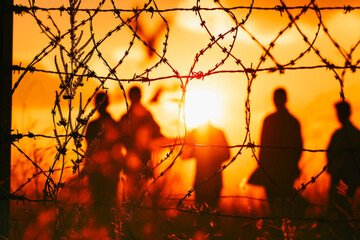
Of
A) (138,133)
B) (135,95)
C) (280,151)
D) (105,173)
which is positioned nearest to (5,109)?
(105,173)

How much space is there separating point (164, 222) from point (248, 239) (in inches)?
20.3

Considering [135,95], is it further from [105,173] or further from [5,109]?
[5,109]

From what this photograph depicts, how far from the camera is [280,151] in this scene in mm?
5191

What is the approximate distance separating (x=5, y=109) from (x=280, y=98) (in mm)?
3551

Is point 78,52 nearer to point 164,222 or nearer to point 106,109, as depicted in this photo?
point 164,222

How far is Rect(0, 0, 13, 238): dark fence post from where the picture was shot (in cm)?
234

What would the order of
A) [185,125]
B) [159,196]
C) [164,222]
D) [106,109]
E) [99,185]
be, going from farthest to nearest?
[106,109]
[99,185]
[164,222]
[159,196]
[185,125]

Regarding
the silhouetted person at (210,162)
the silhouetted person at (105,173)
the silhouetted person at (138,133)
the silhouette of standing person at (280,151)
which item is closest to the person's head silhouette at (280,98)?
the silhouette of standing person at (280,151)

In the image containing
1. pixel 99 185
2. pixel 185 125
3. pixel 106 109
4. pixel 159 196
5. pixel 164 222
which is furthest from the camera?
pixel 106 109

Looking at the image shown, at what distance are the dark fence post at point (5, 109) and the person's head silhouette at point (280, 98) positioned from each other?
3491mm

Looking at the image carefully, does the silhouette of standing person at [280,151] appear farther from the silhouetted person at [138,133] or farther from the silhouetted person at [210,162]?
the silhouetted person at [138,133]

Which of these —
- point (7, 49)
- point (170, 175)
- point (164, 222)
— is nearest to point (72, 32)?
point (7, 49)

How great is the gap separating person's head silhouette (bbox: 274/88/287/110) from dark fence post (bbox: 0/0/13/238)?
3.49 meters

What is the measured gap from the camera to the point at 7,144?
7.75ft
